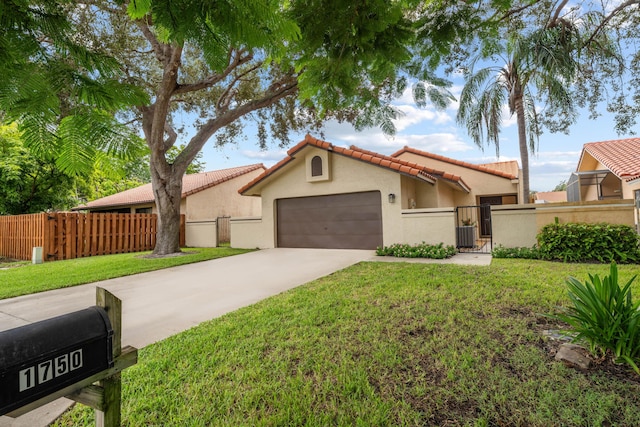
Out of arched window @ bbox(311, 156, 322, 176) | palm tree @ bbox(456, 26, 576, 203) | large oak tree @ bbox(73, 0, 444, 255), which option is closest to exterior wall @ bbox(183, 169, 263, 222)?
arched window @ bbox(311, 156, 322, 176)

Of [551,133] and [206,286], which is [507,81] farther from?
[206,286]

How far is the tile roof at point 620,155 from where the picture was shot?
10.1 meters

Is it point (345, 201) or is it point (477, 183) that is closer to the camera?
point (345, 201)

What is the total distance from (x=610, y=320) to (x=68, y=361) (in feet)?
→ 13.5

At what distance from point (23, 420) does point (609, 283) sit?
5.21 meters

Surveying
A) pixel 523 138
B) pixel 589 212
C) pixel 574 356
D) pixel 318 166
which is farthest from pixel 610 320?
pixel 523 138

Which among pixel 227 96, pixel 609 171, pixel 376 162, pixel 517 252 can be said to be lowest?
pixel 517 252

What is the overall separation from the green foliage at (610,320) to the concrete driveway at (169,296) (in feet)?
14.6

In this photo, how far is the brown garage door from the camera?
456 inches

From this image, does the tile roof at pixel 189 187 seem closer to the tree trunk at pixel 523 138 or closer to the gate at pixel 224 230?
the gate at pixel 224 230

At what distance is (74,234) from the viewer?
12328 mm

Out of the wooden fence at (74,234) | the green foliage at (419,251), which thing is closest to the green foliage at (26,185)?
the wooden fence at (74,234)

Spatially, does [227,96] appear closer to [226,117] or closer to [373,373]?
[226,117]

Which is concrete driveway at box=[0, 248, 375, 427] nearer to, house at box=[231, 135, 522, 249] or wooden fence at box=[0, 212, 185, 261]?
house at box=[231, 135, 522, 249]
